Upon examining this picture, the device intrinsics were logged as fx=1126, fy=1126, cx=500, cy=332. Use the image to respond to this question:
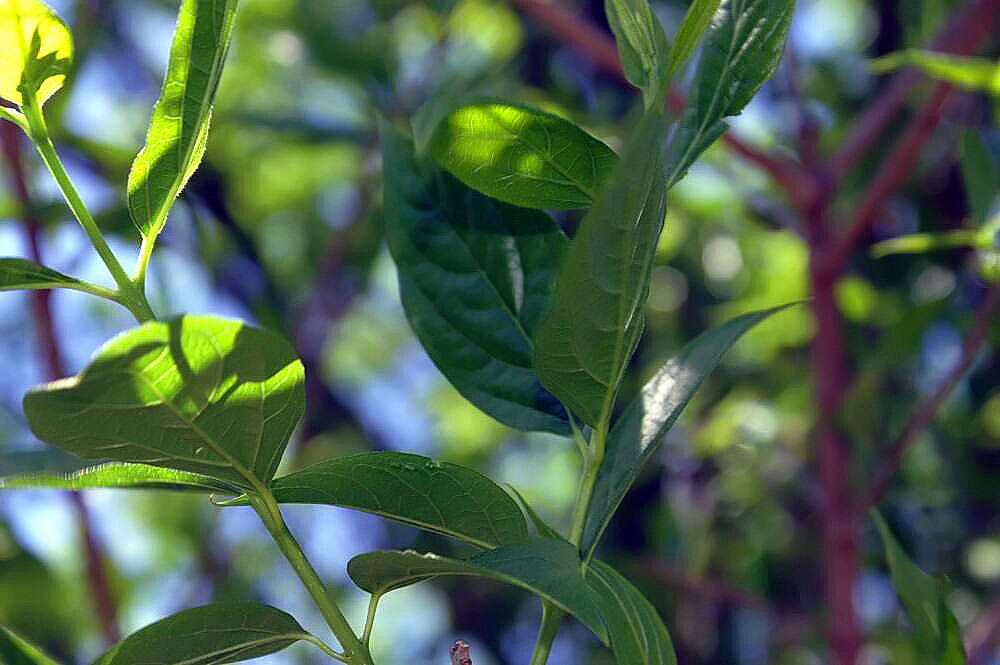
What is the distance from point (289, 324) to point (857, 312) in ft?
2.40

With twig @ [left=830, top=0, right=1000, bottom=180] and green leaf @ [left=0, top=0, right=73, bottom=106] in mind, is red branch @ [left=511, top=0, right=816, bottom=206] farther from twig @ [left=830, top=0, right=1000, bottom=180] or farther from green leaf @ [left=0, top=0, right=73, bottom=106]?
green leaf @ [left=0, top=0, right=73, bottom=106]

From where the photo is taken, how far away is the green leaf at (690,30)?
37 centimetres

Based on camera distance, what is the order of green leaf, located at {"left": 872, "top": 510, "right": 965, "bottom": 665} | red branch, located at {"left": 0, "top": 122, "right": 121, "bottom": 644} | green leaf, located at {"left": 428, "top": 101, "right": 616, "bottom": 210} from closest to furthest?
green leaf, located at {"left": 428, "top": 101, "right": 616, "bottom": 210} < green leaf, located at {"left": 872, "top": 510, "right": 965, "bottom": 665} < red branch, located at {"left": 0, "top": 122, "right": 121, "bottom": 644}

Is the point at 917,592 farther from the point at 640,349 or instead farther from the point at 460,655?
the point at 640,349

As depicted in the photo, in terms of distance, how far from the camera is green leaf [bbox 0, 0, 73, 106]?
387 millimetres

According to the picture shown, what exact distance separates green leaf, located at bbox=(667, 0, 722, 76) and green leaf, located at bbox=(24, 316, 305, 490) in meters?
0.16

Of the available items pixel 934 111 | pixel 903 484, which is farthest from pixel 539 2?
pixel 903 484

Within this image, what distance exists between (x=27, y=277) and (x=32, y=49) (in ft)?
0.28

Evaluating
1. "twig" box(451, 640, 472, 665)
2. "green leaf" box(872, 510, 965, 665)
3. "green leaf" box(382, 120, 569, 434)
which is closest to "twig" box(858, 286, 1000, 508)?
"green leaf" box(872, 510, 965, 665)

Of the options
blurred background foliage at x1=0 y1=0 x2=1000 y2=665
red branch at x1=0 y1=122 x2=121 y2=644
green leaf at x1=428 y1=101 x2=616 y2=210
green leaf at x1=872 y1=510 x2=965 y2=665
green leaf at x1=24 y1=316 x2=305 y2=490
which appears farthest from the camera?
blurred background foliage at x1=0 y1=0 x2=1000 y2=665

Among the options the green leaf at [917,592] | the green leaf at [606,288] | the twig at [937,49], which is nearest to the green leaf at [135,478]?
the green leaf at [606,288]

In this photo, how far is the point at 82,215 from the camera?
39 centimetres

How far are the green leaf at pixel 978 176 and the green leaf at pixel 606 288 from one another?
1.76 feet

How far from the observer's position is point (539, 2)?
3.51 feet
